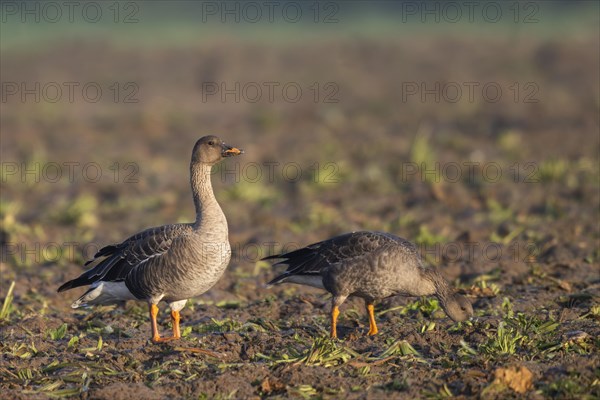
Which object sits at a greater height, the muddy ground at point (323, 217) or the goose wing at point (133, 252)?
the goose wing at point (133, 252)

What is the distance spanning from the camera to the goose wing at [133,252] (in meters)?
9.52

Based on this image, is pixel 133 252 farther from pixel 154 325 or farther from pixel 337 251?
pixel 337 251

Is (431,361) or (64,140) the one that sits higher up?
(431,361)

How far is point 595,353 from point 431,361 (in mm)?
1452

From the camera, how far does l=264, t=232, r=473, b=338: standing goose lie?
947 centimetres

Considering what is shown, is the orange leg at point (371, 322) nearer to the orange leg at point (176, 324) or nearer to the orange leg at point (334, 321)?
the orange leg at point (334, 321)

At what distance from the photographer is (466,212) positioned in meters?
15.3

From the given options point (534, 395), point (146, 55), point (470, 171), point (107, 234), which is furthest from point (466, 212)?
point (146, 55)

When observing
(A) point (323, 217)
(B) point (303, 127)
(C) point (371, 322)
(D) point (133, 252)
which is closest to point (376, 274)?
(C) point (371, 322)

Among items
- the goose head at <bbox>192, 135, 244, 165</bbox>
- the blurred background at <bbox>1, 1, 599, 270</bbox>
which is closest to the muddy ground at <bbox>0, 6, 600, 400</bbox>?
the blurred background at <bbox>1, 1, 599, 270</bbox>

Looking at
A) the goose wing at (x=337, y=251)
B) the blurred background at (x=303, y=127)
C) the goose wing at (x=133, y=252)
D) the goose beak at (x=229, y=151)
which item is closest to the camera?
the goose wing at (x=133, y=252)

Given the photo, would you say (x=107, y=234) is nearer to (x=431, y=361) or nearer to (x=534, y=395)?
(x=431, y=361)

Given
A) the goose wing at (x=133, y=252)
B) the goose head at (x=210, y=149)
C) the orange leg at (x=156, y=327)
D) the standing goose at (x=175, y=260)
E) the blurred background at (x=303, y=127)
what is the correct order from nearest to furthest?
the orange leg at (x=156, y=327), the standing goose at (x=175, y=260), the goose wing at (x=133, y=252), the goose head at (x=210, y=149), the blurred background at (x=303, y=127)

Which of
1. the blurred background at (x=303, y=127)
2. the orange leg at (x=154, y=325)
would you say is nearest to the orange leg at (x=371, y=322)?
the orange leg at (x=154, y=325)
